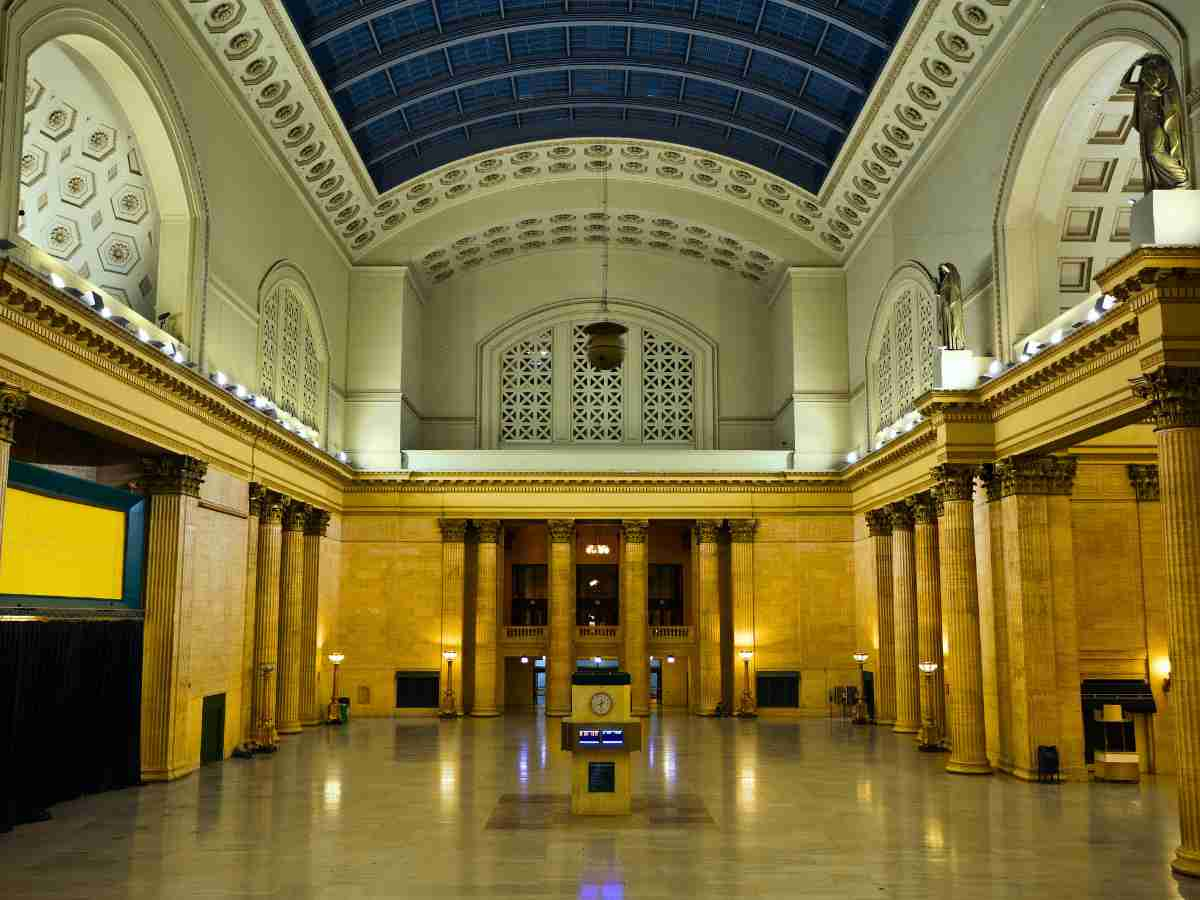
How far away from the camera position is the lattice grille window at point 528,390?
3731 centimetres

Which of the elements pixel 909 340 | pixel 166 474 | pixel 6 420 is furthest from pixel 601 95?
pixel 6 420

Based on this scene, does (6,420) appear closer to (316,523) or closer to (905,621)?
(316,523)

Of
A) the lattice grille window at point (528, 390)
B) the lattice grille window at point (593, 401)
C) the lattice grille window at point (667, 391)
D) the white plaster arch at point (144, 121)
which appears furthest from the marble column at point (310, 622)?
the lattice grille window at point (667, 391)

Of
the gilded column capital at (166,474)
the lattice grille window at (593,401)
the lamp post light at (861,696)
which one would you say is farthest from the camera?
the lattice grille window at (593,401)

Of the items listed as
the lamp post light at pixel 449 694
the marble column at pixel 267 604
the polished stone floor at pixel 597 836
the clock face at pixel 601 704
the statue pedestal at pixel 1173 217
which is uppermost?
the statue pedestal at pixel 1173 217

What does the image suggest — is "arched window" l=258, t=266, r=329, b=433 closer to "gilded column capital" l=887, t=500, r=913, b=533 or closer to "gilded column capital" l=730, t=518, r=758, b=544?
"gilded column capital" l=730, t=518, r=758, b=544

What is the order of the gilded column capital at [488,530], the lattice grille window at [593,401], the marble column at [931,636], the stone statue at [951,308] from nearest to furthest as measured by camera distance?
the stone statue at [951,308] < the marble column at [931,636] < the gilded column capital at [488,530] < the lattice grille window at [593,401]

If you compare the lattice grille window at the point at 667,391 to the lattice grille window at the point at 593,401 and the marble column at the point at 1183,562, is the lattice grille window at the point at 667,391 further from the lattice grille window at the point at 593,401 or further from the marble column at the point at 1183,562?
the marble column at the point at 1183,562

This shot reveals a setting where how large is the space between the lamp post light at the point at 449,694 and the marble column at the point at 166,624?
1272 centimetres

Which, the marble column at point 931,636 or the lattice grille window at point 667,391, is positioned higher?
the lattice grille window at point 667,391

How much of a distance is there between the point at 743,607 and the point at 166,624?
18601 millimetres

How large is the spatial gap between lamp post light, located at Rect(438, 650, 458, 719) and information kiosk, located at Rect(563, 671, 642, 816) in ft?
56.6

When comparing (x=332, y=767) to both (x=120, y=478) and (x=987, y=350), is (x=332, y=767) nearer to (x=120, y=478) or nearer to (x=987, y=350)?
(x=120, y=478)

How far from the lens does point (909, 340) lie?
1107 inches
